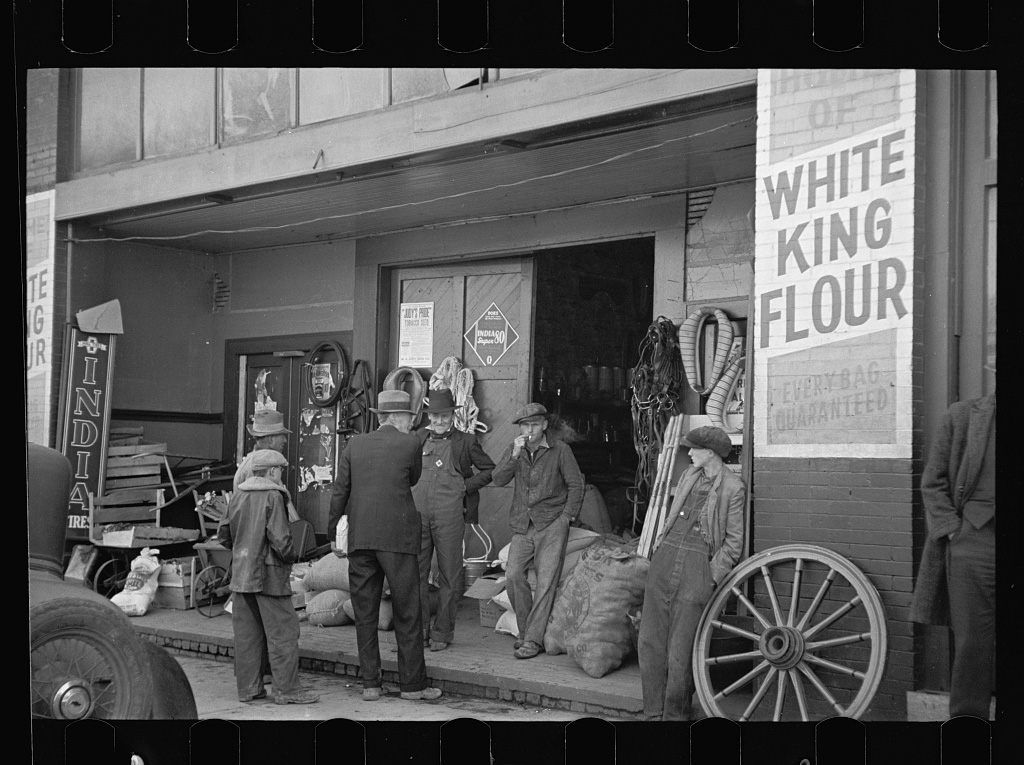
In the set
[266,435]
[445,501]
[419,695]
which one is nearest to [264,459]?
[266,435]

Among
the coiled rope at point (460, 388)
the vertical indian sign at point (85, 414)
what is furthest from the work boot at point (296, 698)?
the vertical indian sign at point (85, 414)

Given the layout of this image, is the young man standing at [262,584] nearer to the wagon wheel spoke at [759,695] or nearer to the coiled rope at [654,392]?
the wagon wheel spoke at [759,695]

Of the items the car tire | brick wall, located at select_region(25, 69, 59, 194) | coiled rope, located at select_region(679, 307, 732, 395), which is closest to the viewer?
the car tire

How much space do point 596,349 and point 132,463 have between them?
5268 millimetres

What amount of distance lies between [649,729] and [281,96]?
6834 mm

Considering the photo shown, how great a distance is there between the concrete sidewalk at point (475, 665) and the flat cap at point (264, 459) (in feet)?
5.17

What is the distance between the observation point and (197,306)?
1304 cm

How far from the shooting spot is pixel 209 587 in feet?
33.4

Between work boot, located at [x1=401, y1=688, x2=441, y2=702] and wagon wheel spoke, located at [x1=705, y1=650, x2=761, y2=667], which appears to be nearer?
wagon wheel spoke, located at [x1=705, y1=650, x2=761, y2=667]

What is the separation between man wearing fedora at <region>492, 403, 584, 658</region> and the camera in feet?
26.8

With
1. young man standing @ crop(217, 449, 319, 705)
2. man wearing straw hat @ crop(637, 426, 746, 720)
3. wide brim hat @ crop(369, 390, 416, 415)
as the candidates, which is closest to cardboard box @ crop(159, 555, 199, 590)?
young man standing @ crop(217, 449, 319, 705)

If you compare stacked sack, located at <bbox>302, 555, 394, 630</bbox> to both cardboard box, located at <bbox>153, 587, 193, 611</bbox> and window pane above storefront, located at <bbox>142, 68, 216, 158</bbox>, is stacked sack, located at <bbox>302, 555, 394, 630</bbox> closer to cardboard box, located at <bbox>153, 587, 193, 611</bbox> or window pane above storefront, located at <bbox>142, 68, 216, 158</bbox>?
cardboard box, located at <bbox>153, 587, 193, 611</bbox>

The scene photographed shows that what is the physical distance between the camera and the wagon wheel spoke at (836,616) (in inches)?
244

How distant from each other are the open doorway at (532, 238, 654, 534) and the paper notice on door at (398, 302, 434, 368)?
1.41 metres
